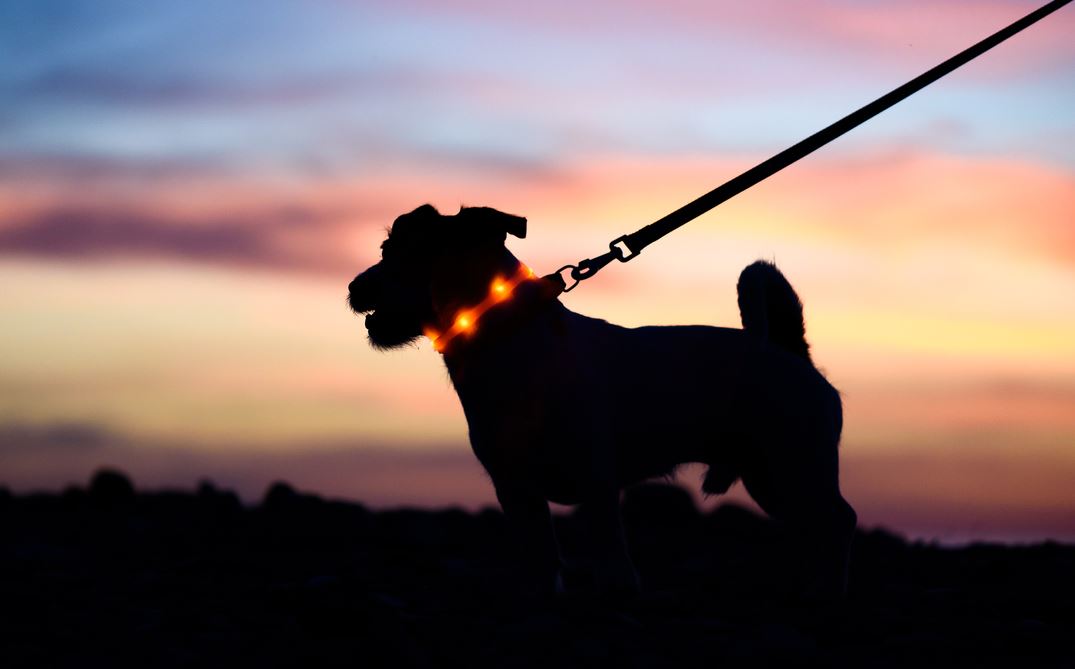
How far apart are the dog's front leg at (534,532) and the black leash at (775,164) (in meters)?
1.25

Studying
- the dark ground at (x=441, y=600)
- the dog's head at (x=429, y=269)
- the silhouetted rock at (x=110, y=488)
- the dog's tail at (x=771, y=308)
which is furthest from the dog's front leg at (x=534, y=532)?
the silhouetted rock at (x=110, y=488)

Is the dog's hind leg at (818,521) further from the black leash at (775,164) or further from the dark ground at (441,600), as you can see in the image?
the black leash at (775,164)

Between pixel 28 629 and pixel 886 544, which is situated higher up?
pixel 886 544

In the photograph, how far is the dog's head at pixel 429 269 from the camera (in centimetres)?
681

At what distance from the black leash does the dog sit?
17.2 inches

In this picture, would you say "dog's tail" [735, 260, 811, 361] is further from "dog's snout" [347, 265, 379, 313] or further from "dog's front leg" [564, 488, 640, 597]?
"dog's snout" [347, 265, 379, 313]

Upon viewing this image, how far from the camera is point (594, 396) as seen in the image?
22.6 feet

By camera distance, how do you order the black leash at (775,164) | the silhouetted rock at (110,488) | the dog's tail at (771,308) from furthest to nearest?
1. the silhouetted rock at (110,488)
2. the dog's tail at (771,308)
3. the black leash at (775,164)

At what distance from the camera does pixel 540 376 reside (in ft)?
22.0

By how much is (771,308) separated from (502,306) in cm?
237

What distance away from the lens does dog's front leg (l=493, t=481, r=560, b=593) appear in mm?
7059

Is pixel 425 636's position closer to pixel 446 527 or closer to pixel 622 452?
pixel 622 452

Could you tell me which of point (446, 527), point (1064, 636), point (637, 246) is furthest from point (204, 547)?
point (1064, 636)

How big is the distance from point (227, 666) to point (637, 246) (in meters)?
2.93
